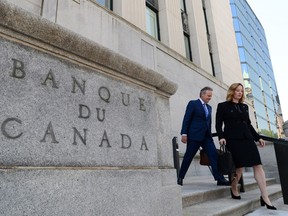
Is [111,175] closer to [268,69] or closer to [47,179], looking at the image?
[47,179]

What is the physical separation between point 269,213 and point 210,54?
11673 mm

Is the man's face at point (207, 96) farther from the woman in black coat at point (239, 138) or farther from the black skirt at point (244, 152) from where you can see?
the black skirt at point (244, 152)

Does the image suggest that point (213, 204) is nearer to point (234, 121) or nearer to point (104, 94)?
point (234, 121)

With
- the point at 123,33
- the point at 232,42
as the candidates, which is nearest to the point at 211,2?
the point at 232,42

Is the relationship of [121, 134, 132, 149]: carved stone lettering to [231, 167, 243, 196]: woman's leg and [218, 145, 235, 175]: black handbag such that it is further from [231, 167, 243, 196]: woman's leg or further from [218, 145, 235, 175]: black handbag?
[231, 167, 243, 196]: woman's leg

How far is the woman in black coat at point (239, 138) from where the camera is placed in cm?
385

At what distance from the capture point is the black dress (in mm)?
3879

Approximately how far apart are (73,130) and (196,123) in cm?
304

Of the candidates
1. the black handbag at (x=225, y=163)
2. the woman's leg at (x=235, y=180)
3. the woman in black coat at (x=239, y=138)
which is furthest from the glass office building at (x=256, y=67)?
the black handbag at (x=225, y=163)

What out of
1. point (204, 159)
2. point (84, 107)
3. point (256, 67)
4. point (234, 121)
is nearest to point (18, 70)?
point (84, 107)

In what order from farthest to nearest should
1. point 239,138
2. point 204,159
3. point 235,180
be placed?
1. point 204,159
2. point 235,180
3. point 239,138

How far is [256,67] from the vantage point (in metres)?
38.8

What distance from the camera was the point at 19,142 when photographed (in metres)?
1.76

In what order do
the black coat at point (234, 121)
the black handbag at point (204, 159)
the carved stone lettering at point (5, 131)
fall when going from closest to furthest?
the carved stone lettering at point (5, 131) < the black coat at point (234, 121) < the black handbag at point (204, 159)
